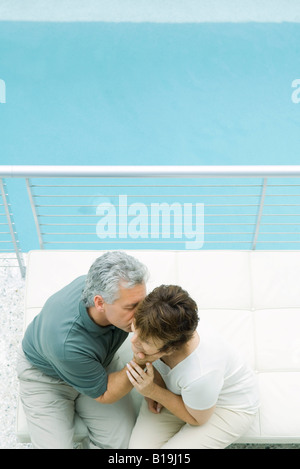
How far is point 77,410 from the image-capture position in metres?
2.32

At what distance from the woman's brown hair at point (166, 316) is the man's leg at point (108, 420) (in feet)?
1.95

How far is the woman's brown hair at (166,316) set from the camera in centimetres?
175

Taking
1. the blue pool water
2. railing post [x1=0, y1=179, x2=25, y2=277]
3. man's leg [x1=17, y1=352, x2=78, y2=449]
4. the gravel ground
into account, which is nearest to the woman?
man's leg [x1=17, y1=352, x2=78, y2=449]

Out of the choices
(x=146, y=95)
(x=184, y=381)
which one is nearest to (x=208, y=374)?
(x=184, y=381)

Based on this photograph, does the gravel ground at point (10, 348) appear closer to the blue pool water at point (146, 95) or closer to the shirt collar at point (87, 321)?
the shirt collar at point (87, 321)

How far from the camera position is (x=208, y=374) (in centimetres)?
193

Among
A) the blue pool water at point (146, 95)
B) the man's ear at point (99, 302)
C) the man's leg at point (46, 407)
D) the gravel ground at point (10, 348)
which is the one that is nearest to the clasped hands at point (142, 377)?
the man's ear at point (99, 302)

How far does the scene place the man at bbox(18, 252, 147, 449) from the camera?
1.91 meters

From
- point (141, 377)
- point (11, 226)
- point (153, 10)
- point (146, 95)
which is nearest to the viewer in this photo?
point (141, 377)

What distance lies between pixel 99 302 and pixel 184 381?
0.41 m

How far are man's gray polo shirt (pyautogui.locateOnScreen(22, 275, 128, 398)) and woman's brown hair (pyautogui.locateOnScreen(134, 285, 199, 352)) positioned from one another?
0.94 ft

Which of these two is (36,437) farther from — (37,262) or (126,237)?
(126,237)

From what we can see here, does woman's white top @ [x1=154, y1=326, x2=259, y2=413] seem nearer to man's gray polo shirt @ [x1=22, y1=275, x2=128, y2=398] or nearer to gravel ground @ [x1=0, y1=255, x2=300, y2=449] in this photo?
man's gray polo shirt @ [x1=22, y1=275, x2=128, y2=398]

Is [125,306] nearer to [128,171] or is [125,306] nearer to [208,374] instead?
[208,374]
